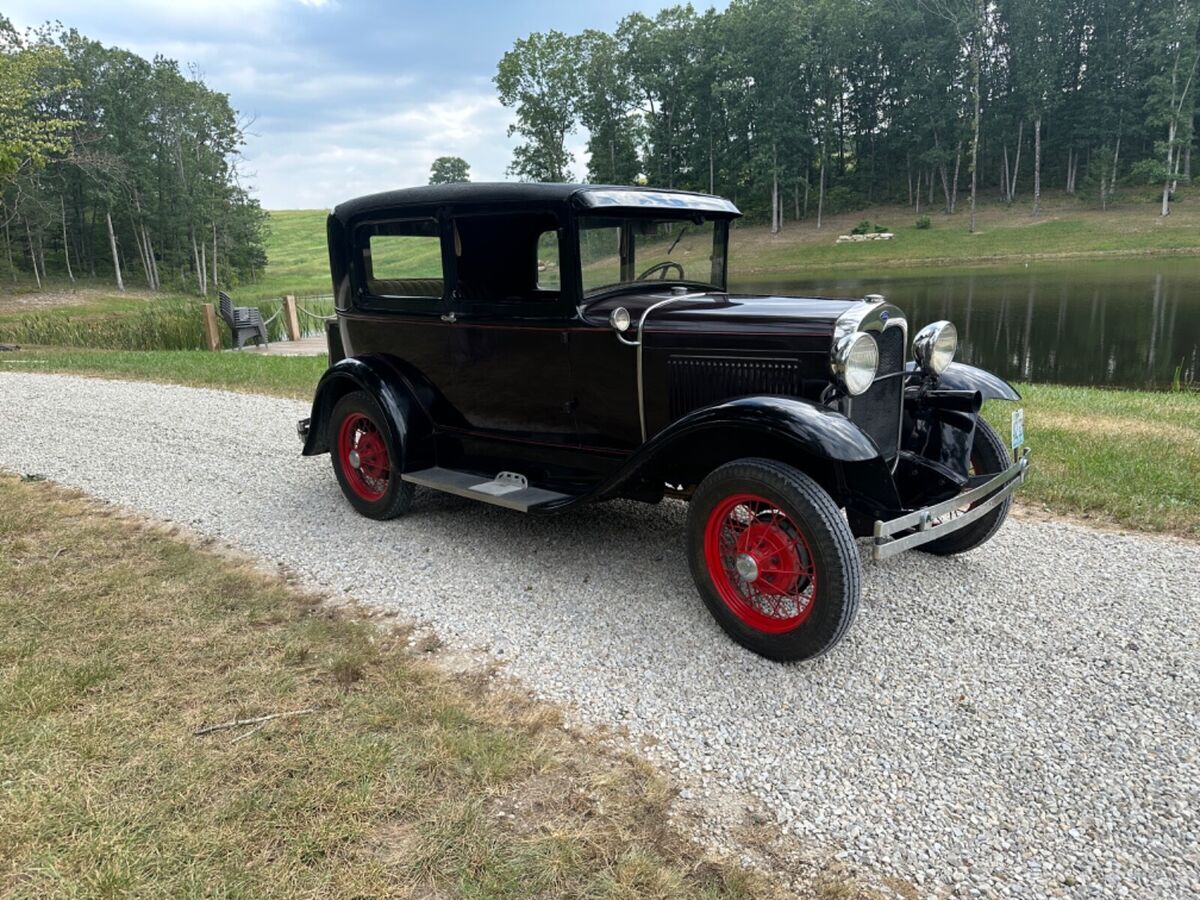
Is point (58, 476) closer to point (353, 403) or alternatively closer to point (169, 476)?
point (169, 476)

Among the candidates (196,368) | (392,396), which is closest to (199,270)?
(196,368)

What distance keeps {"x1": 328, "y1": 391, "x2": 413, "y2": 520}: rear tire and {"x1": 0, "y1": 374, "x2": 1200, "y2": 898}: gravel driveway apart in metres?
0.15

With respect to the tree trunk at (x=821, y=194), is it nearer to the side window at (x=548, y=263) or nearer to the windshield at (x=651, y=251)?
the windshield at (x=651, y=251)

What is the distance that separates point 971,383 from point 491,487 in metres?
2.76

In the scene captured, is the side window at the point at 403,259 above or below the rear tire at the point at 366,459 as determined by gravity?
above

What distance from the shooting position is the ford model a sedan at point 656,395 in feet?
10.6

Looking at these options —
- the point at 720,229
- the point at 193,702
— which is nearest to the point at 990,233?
the point at 720,229

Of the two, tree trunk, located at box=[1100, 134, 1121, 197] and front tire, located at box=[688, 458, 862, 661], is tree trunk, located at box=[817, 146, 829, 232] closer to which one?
tree trunk, located at box=[1100, 134, 1121, 197]

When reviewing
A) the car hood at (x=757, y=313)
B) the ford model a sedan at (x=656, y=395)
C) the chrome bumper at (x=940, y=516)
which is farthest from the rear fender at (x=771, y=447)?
the car hood at (x=757, y=313)

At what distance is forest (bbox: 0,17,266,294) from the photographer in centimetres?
3975

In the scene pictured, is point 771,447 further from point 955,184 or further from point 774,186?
point 955,184

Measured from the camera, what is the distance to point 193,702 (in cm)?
296

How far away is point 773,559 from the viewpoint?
10.8 ft

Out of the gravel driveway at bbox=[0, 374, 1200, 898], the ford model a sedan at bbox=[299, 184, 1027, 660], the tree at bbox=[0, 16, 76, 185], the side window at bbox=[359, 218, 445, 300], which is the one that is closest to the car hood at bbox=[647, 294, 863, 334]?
the ford model a sedan at bbox=[299, 184, 1027, 660]
